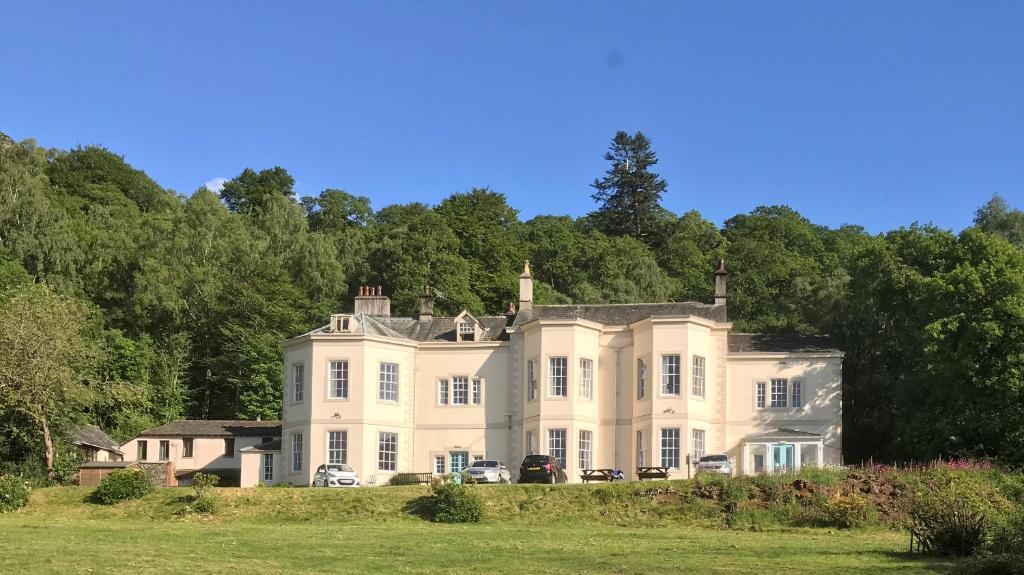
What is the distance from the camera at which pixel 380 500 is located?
41.2 m

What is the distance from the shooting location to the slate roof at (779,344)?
54.5 m

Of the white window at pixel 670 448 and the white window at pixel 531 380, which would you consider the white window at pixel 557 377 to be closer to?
the white window at pixel 531 380

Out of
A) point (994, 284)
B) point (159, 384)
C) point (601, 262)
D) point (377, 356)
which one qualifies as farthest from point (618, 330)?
point (601, 262)

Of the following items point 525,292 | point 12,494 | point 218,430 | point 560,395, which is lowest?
point 12,494

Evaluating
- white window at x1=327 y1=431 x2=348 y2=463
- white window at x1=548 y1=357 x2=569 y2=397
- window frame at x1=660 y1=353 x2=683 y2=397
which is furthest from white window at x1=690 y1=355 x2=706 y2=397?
white window at x1=327 y1=431 x2=348 y2=463

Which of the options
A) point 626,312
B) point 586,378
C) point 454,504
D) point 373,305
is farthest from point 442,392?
point 454,504

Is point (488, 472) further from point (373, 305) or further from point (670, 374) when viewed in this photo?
point (373, 305)

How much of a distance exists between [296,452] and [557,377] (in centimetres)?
1079

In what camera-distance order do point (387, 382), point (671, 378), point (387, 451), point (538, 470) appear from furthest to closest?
point (387, 382) → point (387, 451) → point (671, 378) → point (538, 470)

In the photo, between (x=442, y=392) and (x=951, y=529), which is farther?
(x=442, y=392)

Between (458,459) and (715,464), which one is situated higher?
(715,464)

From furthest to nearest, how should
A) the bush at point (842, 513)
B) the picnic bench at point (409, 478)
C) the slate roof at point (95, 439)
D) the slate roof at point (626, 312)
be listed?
the slate roof at point (95, 439) < the slate roof at point (626, 312) < the picnic bench at point (409, 478) < the bush at point (842, 513)

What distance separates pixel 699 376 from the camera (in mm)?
52406

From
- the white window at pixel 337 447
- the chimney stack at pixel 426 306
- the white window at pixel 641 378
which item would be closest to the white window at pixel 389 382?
the white window at pixel 337 447
